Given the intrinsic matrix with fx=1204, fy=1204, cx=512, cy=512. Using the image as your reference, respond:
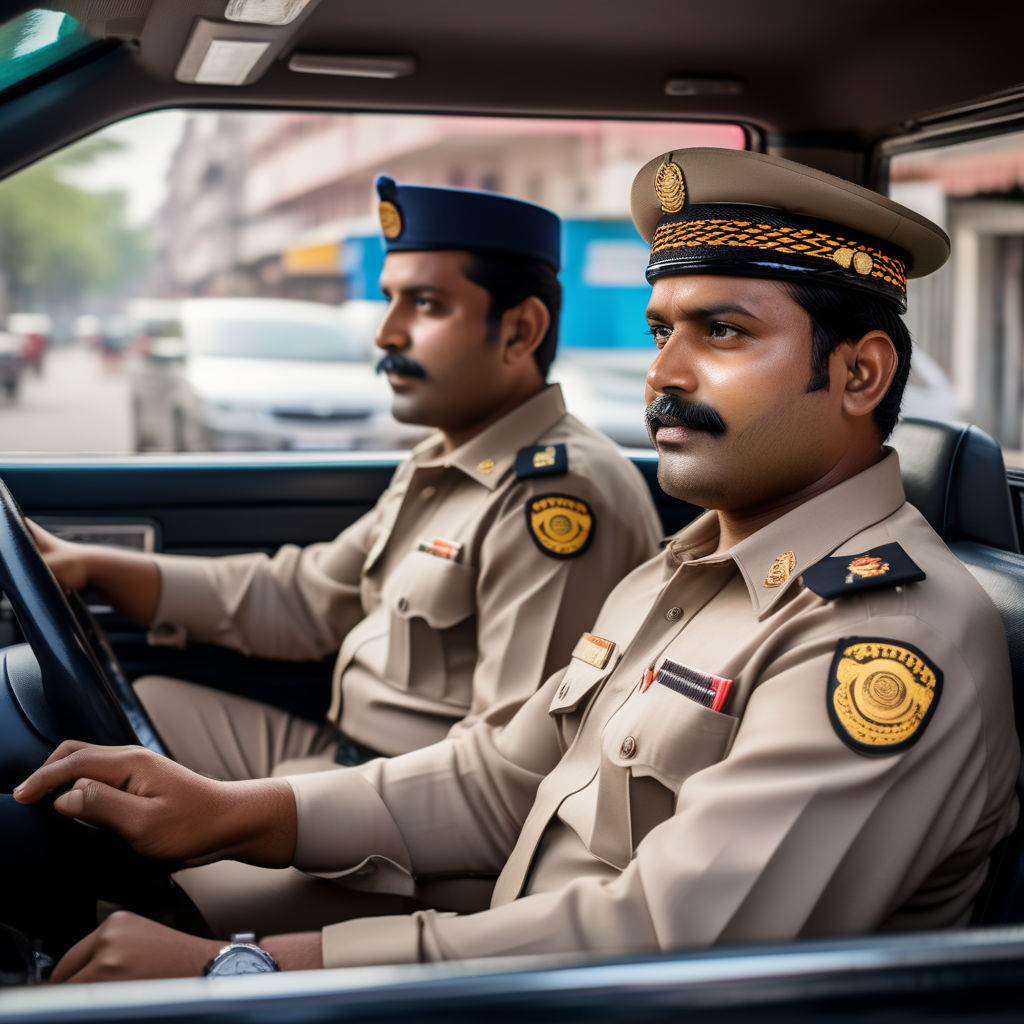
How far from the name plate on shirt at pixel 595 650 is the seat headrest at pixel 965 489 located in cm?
51

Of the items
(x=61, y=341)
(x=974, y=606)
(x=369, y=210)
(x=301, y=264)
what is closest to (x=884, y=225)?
(x=974, y=606)

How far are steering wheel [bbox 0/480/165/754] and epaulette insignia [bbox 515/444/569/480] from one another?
768mm

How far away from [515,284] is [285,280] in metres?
10.8

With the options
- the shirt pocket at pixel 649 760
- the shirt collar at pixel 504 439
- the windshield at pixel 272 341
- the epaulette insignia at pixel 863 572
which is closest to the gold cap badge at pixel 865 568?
the epaulette insignia at pixel 863 572

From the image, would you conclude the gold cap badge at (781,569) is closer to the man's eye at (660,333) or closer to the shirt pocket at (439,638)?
the man's eye at (660,333)

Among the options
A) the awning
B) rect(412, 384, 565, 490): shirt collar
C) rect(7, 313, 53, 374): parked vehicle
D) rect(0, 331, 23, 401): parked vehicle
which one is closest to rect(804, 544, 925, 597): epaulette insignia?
rect(412, 384, 565, 490): shirt collar

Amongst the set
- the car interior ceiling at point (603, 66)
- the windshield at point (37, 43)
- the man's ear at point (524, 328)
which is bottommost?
the man's ear at point (524, 328)

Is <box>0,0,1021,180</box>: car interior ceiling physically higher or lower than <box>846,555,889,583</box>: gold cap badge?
higher

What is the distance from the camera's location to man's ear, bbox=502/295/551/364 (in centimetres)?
221

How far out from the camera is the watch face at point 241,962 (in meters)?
1.09

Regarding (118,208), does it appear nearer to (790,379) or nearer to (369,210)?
(369,210)

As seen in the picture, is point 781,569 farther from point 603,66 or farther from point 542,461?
point 603,66

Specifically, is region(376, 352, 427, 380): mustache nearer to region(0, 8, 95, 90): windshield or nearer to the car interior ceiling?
the car interior ceiling

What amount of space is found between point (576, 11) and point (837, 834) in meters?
1.40
